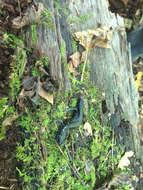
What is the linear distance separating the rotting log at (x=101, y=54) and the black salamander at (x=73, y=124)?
29 cm

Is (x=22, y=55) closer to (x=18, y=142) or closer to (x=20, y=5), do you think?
(x=20, y=5)

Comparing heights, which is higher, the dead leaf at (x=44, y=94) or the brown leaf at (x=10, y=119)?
the dead leaf at (x=44, y=94)

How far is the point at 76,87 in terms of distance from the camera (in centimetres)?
199

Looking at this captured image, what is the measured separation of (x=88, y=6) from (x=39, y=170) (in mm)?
1998

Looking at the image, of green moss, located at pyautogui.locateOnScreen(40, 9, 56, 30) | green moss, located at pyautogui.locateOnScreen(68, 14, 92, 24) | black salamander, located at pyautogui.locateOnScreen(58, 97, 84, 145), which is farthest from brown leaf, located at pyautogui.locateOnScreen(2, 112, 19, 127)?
green moss, located at pyautogui.locateOnScreen(68, 14, 92, 24)

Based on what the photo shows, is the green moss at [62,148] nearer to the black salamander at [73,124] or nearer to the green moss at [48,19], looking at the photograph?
the black salamander at [73,124]

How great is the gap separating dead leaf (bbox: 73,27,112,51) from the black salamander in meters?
0.65

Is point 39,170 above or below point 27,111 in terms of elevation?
below

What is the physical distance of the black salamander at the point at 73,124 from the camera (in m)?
1.82

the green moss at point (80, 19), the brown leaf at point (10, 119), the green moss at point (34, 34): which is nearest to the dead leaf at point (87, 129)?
the brown leaf at point (10, 119)

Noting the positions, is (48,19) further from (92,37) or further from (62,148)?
(62,148)

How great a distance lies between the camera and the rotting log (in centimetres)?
186

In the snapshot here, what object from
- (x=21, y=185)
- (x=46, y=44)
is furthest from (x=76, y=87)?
(x=21, y=185)

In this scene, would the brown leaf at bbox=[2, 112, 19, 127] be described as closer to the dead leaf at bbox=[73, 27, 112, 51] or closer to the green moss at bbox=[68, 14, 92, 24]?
the dead leaf at bbox=[73, 27, 112, 51]
